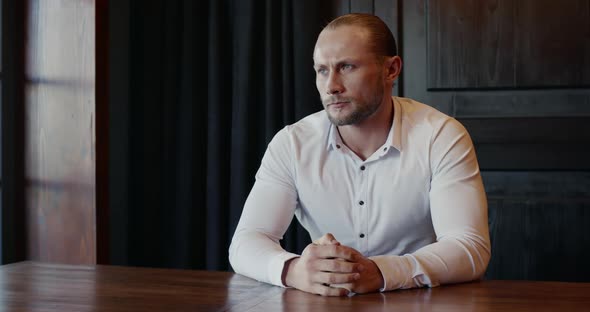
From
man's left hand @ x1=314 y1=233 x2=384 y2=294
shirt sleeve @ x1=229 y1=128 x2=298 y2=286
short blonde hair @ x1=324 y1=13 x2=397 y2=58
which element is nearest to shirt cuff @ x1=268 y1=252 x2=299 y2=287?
shirt sleeve @ x1=229 y1=128 x2=298 y2=286

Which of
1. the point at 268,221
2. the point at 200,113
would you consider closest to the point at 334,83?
the point at 268,221

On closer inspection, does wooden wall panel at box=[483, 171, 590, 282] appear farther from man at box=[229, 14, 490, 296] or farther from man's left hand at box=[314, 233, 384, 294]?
man's left hand at box=[314, 233, 384, 294]

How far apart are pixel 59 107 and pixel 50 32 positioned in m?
0.29

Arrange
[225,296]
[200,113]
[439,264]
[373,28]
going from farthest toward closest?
1. [200,113]
2. [373,28]
3. [439,264]
4. [225,296]

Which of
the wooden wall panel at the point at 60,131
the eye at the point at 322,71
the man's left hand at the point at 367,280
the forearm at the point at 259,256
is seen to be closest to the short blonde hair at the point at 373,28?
the eye at the point at 322,71

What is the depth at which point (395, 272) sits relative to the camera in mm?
1561

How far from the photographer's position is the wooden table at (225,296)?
4.59ft

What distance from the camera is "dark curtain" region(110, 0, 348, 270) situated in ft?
10.0

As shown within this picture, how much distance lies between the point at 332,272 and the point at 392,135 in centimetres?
59

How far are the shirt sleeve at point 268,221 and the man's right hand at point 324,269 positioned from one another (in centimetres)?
6

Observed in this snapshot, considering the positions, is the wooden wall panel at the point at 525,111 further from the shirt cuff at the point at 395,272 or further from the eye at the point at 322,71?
the shirt cuff at the point at 395,272

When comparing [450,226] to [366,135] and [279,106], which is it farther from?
[279,106]

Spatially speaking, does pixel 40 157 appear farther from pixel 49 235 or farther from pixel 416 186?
pixel 416 186

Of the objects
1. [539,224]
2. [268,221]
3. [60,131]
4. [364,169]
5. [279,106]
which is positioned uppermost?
[279,106]
